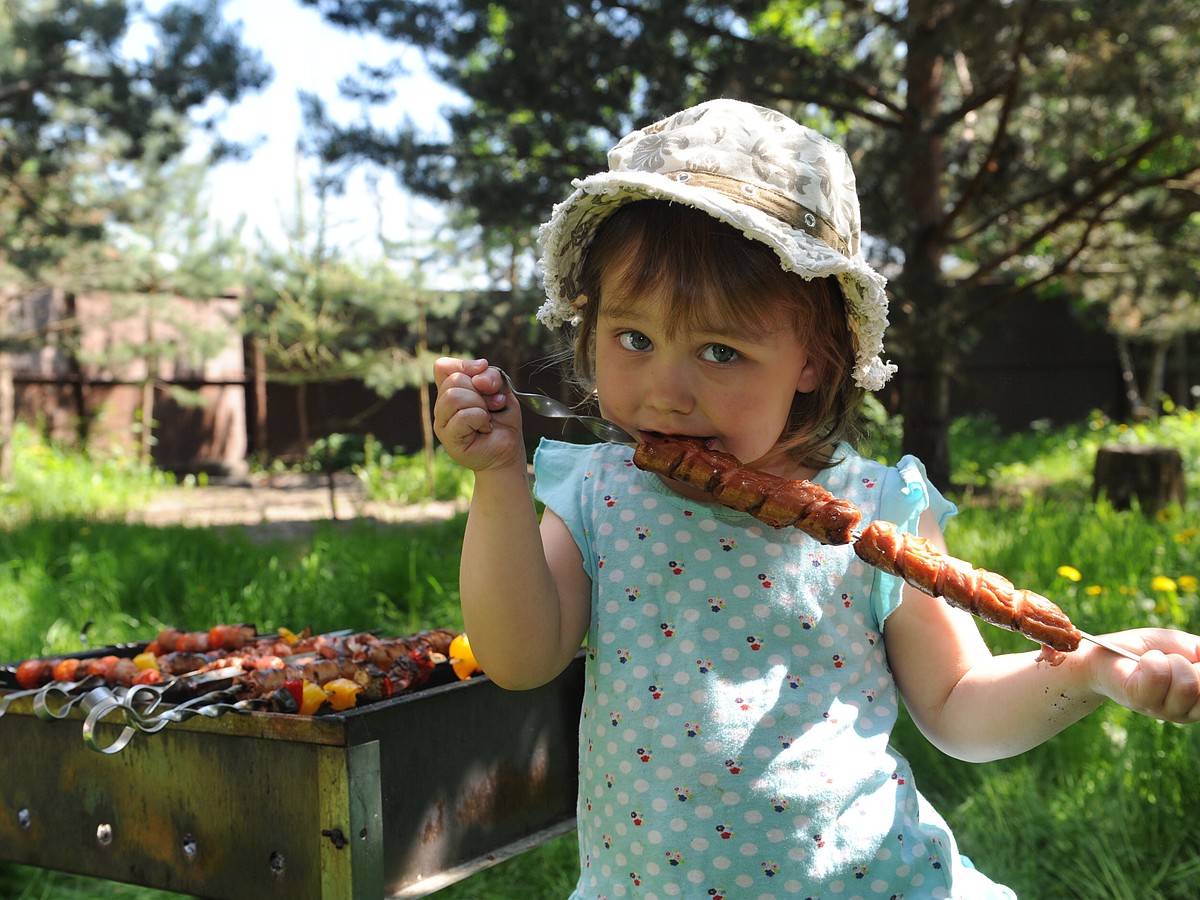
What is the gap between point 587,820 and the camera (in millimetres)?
1609

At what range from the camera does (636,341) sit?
5.00ft

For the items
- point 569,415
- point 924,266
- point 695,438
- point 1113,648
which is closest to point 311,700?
point 569,415

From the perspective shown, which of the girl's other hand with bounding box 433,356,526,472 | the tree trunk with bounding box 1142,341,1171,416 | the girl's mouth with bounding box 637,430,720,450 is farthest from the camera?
the tree trunk with bounding box 1142,341,1171,416

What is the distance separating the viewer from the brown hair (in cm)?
149

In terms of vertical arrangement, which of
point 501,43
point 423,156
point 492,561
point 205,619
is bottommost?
point 205,619

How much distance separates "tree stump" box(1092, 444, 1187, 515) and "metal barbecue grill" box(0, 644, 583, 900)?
6469 millimetres

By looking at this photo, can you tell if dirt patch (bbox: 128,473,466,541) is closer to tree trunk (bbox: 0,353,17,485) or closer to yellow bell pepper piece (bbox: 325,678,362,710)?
tree trunk (bbox: 0,353,17,485)

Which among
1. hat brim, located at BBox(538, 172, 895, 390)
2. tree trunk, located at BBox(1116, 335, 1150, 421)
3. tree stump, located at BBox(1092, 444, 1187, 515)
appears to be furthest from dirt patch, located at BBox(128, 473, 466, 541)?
tree trunk, located at BBox(1116, 335, 1150, 421)

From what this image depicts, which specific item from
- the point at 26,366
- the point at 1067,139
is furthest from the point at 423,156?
the point at 26,366

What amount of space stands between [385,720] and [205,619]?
3.03 meters

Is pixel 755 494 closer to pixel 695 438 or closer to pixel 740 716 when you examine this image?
pixel 695 438

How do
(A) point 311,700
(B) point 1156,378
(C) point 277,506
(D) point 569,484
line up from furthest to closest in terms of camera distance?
(B) point 1156,378
(C) point 277,506
(A) point 311,700
(D) point 569,484

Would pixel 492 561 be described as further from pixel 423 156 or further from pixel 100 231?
pixel 100 231

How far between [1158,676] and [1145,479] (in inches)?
286
